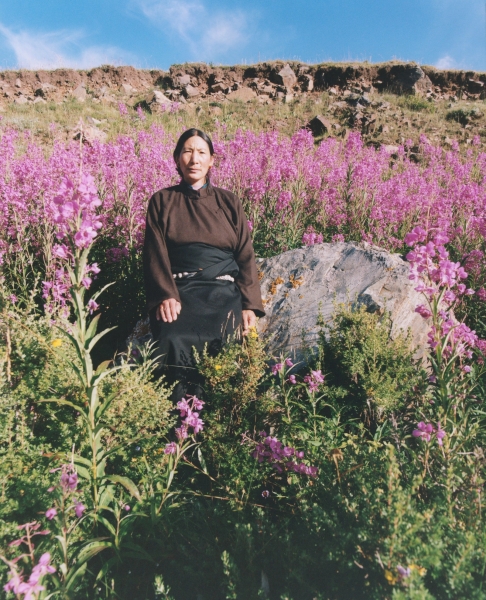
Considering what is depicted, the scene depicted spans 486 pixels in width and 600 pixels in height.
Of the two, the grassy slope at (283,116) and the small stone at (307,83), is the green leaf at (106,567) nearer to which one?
the grassy slope at (283,116)

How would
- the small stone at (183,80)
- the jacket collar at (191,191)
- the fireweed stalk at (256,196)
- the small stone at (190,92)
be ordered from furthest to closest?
the small stone at (183,80) → the small stone at (190,92) → the fireweed stalk at (256,196) → the jacket collar at (191,191)


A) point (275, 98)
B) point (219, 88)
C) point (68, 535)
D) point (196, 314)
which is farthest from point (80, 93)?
point (68, 535)

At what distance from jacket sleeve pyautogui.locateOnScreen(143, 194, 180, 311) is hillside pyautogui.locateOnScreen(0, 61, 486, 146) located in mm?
14287

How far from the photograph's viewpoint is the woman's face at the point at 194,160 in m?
3.54

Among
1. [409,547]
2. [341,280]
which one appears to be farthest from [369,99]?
[409,547]

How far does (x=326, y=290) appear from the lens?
3.81 meters

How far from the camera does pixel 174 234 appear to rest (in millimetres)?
3520

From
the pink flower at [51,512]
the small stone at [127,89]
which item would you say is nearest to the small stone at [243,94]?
the small stone at [127,89]

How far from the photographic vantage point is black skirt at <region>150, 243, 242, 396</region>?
3.06 metres

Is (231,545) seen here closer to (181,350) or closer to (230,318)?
(181,350)

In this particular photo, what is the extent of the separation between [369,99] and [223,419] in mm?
23011

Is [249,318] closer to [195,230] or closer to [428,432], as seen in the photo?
[195,230]

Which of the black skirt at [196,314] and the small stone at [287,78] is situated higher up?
the small stone at [287,78]

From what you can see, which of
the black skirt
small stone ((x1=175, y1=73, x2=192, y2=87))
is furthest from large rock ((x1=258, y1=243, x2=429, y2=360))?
small stone ((x1=175, y1=73, x2=192, y2=87))
